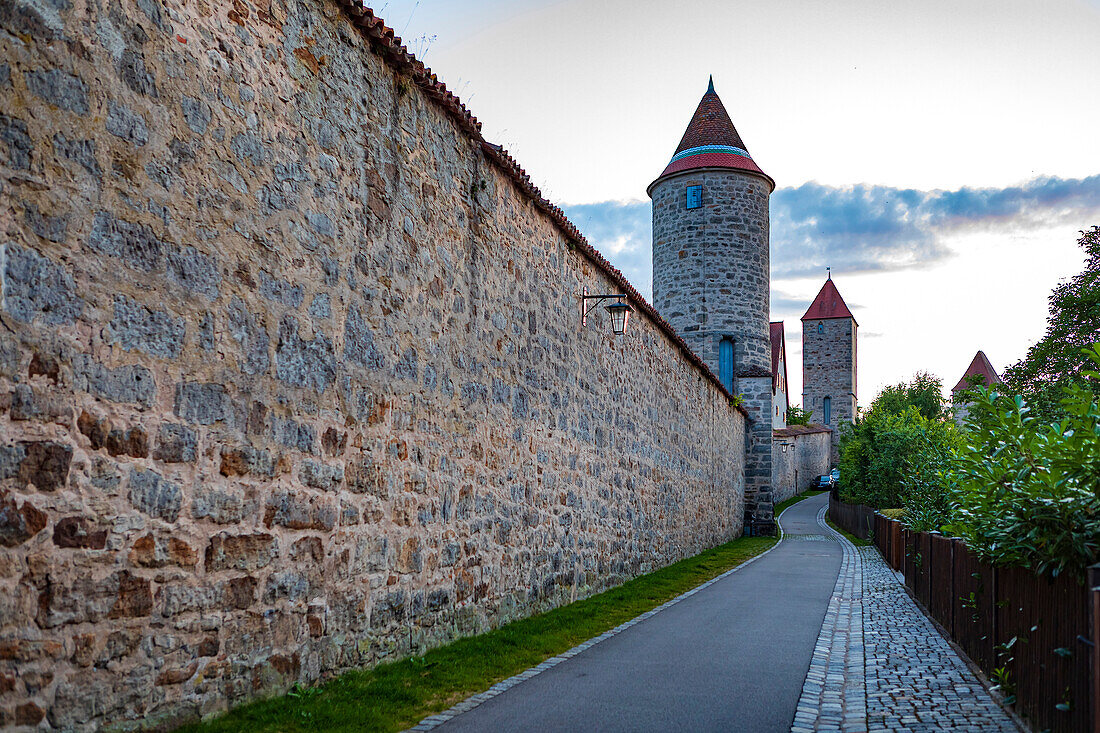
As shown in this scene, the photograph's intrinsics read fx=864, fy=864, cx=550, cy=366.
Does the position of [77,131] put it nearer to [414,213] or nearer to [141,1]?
[141,1]

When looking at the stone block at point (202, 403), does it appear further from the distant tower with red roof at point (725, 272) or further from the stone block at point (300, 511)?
the distant tower with red roof at point (725, 272)

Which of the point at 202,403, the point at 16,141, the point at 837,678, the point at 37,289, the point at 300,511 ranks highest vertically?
the point at 16,141

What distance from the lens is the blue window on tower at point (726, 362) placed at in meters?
31.2

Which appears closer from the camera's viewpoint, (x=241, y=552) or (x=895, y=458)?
(x=241, y=552)

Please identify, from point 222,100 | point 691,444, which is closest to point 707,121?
point 691,444

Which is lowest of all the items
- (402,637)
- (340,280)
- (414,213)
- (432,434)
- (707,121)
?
(402,637)

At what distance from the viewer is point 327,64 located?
6168mm

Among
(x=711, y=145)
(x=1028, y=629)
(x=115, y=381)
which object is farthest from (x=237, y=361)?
(x=711, y=145)

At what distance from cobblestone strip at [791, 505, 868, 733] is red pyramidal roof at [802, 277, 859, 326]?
221ft

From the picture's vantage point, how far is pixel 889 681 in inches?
268

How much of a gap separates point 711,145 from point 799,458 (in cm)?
2996

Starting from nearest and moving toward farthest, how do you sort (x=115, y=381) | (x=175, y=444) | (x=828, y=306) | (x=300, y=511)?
(x=115, y=381), (x=175, y=444), (x=300, y=511), (x=828, y=306)

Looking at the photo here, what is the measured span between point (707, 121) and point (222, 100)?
30641 millimetres

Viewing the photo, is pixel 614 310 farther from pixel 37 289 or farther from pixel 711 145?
pixel 711 145
